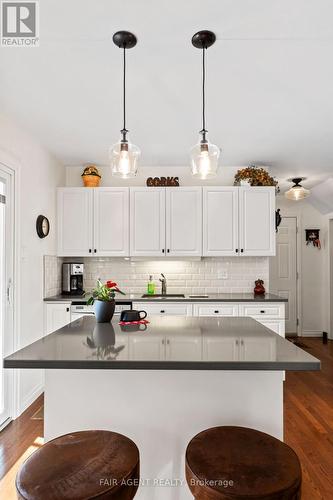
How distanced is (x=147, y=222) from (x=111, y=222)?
0.45m

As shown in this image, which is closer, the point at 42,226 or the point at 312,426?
the point at 312,426

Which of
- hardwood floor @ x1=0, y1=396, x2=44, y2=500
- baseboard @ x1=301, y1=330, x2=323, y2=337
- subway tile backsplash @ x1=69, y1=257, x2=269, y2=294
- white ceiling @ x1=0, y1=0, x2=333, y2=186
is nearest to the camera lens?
white ceiling @ x1=0, y1=0, x2=333, y2=186

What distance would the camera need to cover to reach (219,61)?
6.77 feet

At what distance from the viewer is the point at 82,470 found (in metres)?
1.03

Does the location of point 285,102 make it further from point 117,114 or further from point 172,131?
point 117,114

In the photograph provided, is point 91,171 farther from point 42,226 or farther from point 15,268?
point 15,268

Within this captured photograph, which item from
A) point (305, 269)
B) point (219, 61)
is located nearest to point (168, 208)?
point (219, 61)

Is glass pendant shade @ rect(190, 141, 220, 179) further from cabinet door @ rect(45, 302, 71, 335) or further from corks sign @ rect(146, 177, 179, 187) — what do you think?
cabinet door @ rect(45, 302, 71, 335)

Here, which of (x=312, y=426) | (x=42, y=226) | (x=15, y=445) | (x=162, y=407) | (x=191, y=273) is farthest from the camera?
(x=191, y=273)

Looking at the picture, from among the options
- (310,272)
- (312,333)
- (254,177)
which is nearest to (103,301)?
(254,177)

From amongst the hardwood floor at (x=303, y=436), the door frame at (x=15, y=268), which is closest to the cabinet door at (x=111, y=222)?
the door frame at (x=15, y=268)

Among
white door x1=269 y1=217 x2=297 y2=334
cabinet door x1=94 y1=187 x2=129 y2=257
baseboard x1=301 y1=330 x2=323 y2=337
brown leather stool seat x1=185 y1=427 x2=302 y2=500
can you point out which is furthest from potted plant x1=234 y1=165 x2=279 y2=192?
baseboard x1=301 y1=330 x2=323 y2=337

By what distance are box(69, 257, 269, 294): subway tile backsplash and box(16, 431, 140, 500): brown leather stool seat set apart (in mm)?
3054

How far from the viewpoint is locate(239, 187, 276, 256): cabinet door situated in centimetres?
390
